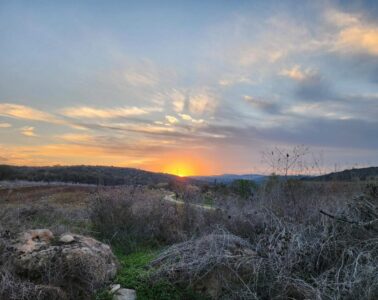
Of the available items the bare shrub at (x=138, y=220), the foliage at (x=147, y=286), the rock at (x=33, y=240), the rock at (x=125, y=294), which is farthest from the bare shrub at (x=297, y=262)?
the bare shrub at (x=138, y=220)

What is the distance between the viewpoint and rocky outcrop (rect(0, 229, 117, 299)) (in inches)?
226

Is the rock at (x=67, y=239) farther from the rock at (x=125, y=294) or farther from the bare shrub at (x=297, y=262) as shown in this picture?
the bare shrub at (x=297, y=262)

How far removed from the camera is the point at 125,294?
5898 millimetres

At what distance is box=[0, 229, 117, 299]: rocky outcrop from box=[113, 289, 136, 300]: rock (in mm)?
334

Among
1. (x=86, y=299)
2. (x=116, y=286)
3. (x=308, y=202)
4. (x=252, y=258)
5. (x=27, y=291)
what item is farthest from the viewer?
(x=308, y=202)

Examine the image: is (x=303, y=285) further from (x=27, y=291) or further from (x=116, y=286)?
(x=27, y=291)

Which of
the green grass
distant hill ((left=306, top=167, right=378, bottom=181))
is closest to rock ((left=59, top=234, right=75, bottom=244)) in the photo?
the green grass

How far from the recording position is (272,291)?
5.89 m

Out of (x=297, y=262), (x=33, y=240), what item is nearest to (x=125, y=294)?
(x=33, y=240)

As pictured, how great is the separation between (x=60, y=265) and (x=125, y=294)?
1.03 meters

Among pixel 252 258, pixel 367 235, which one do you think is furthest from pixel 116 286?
pixel 367 235

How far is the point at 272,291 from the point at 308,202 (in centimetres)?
355

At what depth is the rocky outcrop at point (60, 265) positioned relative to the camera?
5730mm

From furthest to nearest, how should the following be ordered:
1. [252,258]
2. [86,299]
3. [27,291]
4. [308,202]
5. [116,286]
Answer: [308,202]
[252,258]
[116,286]
[86,299]
[27,291]
